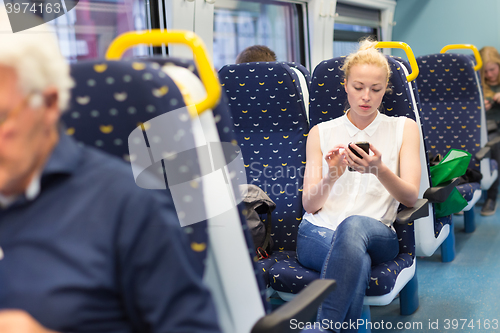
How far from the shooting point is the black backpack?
186cm

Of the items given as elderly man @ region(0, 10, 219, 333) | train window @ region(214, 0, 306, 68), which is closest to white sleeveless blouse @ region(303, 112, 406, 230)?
elderly man @ region(0, 10, 219, 333)

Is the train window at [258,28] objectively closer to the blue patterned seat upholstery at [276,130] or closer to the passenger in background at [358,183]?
the blue patterned seat upholstery at [276,130]

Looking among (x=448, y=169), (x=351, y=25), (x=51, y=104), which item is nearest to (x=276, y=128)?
(x=448, y=169)

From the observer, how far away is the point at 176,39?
2.72 feet

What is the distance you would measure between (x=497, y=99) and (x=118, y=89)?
4.14 meters

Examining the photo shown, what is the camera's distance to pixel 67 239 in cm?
62

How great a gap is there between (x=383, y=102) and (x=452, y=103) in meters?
1.53

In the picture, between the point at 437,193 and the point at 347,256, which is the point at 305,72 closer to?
the point at 437,193

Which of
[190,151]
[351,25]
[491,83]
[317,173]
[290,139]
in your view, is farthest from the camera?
[351,25]

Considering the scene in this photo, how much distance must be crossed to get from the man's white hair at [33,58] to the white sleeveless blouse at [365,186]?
1.29 meters

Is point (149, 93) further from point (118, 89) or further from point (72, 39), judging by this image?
point (72, 39)

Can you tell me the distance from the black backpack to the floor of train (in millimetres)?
644

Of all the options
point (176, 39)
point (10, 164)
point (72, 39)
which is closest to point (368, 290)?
point (176, 39)

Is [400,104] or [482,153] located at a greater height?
[400,104]
